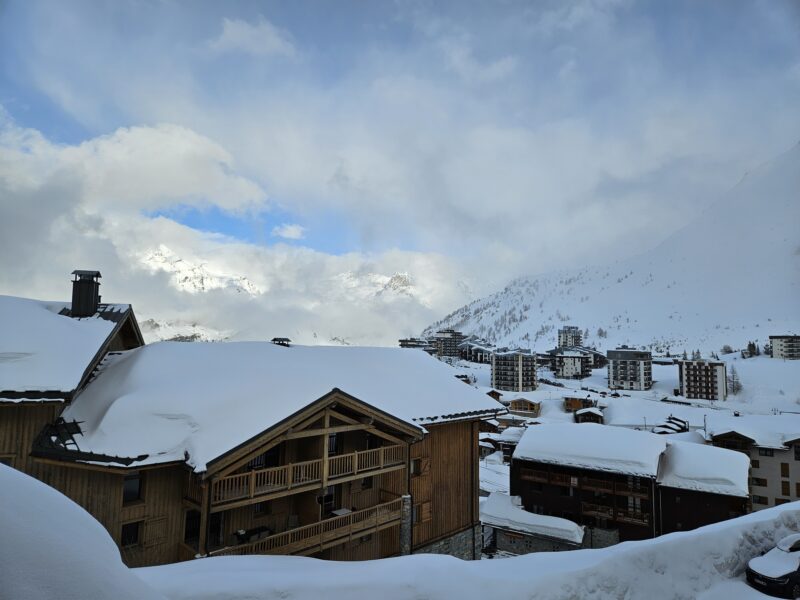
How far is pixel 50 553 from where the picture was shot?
3066mm

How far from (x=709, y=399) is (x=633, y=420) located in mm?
39141

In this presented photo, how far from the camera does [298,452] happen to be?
50.6ft

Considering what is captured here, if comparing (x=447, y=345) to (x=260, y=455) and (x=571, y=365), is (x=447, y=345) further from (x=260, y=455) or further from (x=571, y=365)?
(x=260, y=455)

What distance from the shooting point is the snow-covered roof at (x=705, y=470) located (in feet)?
91.6

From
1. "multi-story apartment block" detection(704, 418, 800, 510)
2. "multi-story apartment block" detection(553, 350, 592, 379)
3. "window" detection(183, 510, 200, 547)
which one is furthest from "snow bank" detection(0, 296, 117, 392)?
"multi-story apartment block" detection(553, 350, 592, 379)

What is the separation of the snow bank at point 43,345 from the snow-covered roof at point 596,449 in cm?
2739

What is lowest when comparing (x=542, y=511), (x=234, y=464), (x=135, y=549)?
(x=542, y=511)

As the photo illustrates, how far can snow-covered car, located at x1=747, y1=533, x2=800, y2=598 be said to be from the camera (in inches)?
323

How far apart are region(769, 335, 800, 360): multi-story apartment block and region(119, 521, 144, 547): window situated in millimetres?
148476

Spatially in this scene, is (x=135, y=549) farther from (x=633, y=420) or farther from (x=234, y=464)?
(x=633, y=420)

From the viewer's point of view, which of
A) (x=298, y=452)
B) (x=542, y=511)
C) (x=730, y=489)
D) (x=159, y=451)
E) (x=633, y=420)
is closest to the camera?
(x=159, y=451)

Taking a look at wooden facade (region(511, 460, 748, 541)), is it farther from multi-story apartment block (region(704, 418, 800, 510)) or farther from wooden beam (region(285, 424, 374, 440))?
wooden beam (region(285, 424, 374, 440))

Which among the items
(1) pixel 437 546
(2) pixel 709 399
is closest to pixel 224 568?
(1) pixel 437 546

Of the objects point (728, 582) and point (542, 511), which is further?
point (542, 511)
